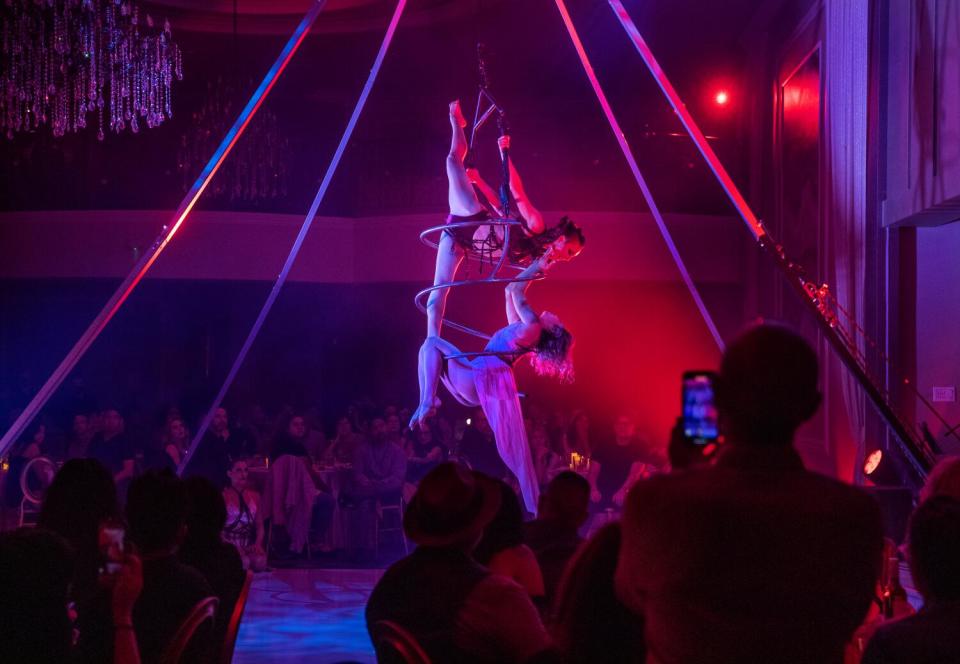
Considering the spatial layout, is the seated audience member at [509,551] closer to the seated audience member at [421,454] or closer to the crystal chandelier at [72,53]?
the crystal chandelier at [72,53]

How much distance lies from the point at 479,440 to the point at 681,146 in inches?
159

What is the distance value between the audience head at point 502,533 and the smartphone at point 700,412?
42.3 inches

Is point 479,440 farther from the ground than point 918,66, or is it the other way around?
point 918,66

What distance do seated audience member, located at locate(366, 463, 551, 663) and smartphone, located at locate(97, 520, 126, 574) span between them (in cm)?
52

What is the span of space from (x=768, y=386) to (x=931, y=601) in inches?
24.5

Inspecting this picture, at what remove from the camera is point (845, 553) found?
149 cm

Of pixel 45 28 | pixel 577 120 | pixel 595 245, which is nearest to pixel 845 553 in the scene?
pixel 45 28

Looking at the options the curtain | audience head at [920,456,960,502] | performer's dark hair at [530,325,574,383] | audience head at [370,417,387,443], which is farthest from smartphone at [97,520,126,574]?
audience head at [370,417,387,443]

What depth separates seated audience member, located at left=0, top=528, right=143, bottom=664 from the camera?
6.56ft

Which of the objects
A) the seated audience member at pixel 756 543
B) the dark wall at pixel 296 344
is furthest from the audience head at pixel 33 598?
the dark wall at pixel 296 344

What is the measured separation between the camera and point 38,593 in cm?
203

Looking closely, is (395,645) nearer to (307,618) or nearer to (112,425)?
(307,618)

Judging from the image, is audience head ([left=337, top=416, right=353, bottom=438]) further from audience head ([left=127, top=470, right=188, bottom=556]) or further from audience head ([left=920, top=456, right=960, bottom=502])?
audience head ([left=920, top=456, right=960, bottom=502])

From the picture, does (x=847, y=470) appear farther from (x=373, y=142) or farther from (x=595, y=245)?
(x=373, y=142)
